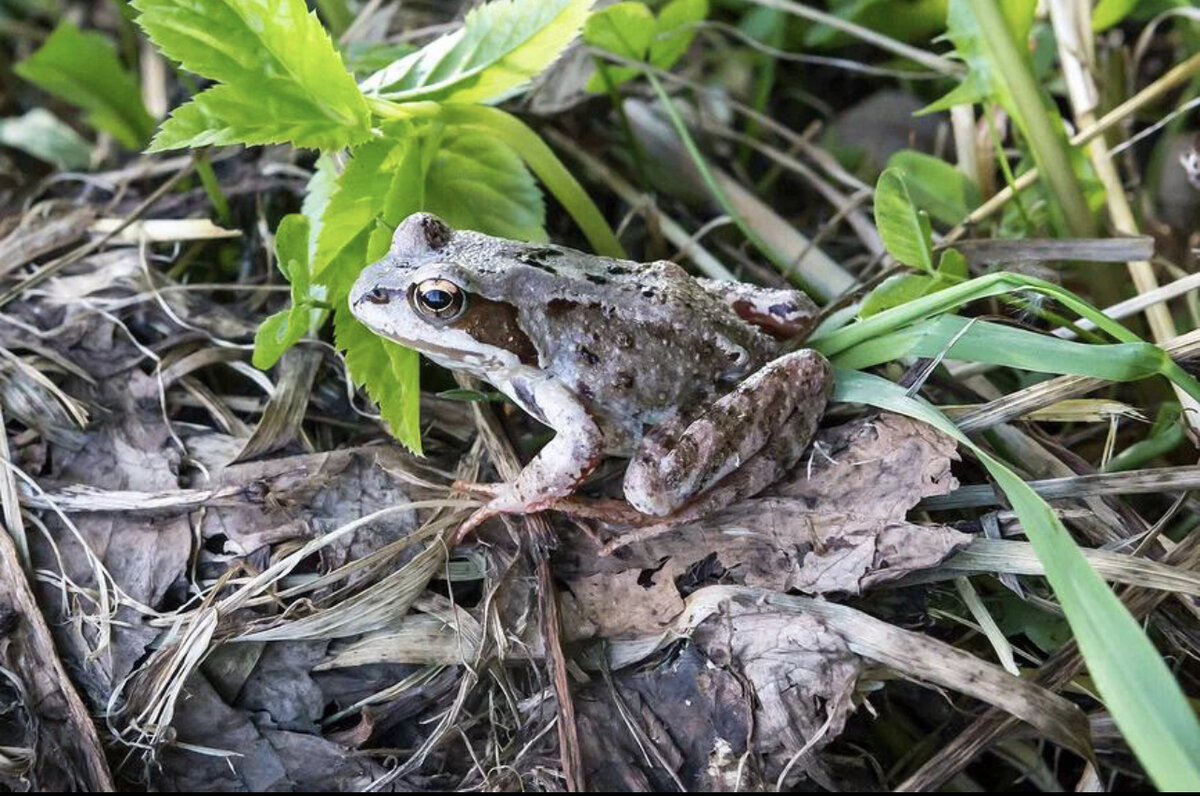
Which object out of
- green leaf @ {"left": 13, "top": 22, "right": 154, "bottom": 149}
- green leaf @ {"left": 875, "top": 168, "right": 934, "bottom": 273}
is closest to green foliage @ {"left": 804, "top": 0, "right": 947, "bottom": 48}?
green leaf @ {"left": 875, "top": 168, "right": 934, "bottom": 273}

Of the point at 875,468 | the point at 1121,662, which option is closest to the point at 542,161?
the point at 875,468

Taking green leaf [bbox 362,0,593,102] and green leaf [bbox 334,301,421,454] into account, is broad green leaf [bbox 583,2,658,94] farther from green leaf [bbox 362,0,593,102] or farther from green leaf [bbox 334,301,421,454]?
green leaf [bbox 334,301,421,454]

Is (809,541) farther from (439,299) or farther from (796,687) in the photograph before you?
(439,299)

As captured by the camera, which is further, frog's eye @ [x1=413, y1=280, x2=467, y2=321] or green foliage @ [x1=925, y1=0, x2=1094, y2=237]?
green foliage @ [x1=925, y1=0, x2=1094, y2=237]

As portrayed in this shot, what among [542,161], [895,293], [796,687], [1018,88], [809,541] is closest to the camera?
[796,687]

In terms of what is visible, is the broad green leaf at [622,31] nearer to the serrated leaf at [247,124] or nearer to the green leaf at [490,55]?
the green leaf at [490,55]
